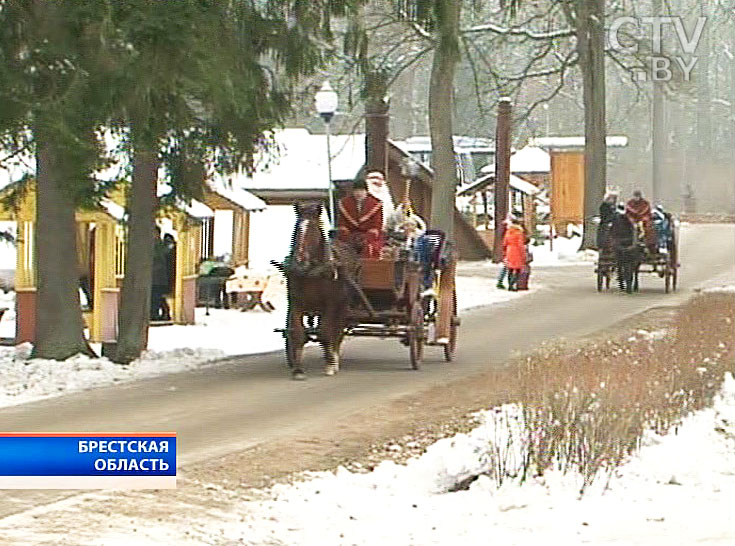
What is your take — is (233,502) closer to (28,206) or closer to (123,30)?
(123,30)

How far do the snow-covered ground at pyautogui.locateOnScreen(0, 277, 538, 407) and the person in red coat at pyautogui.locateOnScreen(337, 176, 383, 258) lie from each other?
108 inches

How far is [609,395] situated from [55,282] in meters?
10.4

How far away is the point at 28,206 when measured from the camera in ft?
89.7

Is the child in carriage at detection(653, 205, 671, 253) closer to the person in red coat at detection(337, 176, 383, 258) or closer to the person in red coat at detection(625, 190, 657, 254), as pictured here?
the person in red coat at detection(625, 190, 657, 254)

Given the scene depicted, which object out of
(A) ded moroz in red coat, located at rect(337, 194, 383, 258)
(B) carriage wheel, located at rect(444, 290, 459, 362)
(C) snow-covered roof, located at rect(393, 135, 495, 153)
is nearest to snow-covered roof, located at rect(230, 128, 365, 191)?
(C) snow-covered roof, located at rect(393, 135, 495, 153)

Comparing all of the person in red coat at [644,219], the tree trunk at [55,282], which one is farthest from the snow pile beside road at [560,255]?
the tree trunk at [55,282]

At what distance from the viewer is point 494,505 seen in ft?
37.3

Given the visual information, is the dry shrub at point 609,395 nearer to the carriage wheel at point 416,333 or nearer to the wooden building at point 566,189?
the carriage wheel at point 416,333

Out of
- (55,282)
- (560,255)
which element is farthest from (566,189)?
(55,282)

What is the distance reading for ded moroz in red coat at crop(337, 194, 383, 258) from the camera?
19766 millimetres

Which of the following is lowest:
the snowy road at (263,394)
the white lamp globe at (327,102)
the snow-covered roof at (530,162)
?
the snowy road at (263,394)

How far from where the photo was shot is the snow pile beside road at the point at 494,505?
413 inches

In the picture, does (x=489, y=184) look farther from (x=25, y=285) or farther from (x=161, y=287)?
(x=25, y=285)

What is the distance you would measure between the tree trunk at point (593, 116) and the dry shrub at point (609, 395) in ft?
92.6
